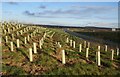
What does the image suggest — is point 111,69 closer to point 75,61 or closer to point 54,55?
point 75,61

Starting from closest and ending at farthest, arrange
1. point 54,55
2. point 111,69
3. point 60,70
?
1. point 60,70
2. point 111,69
3. point 54,55

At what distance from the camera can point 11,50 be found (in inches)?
945

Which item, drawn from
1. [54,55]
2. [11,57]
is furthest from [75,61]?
[11,57]

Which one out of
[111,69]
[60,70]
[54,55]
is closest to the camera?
[60,70]

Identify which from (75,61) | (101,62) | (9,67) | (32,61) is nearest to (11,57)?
(32,61)

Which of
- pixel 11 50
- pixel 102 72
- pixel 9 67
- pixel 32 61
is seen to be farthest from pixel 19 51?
pixel 102 72

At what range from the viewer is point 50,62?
20203 millimetres

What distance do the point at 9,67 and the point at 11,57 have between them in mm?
3748

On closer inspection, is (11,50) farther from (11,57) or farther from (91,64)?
(91,64)

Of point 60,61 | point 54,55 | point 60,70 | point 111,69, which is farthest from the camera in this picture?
point 54,55

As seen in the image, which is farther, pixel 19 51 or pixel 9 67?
pixel 19 51

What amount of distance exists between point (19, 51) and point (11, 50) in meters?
0.74

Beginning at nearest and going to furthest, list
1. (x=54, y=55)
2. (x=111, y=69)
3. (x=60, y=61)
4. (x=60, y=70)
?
1. (x=60, y=70)
2. (x=111, y=69)
3. (x=60, y=61)
4. (x=54, y=55)

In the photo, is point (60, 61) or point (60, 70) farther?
point (60, 61)
